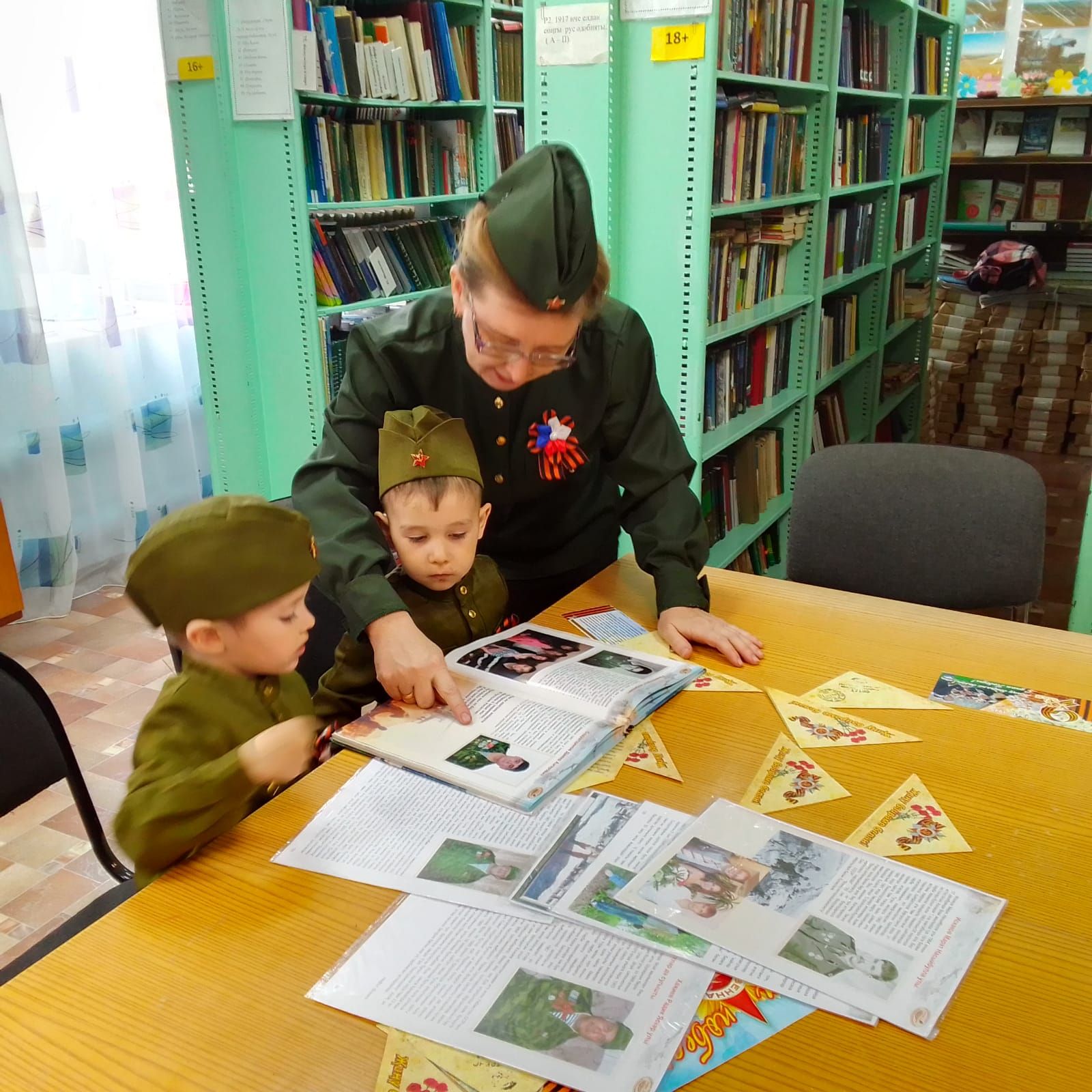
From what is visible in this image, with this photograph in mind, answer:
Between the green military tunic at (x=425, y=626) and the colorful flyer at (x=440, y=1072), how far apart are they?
0.66 m

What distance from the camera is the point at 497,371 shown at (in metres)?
1.37

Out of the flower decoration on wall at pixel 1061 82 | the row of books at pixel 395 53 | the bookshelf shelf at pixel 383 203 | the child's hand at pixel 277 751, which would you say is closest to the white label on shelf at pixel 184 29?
the row of books at pixel 395 53

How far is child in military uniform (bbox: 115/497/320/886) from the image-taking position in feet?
3.14

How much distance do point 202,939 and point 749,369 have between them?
257 cm

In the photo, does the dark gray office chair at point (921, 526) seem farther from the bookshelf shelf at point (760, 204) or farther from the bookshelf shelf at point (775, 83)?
the bookshelf shelf at point (775, 83)

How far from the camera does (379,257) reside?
11.6 feet

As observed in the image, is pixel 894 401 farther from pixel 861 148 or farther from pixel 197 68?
pixel 197 68

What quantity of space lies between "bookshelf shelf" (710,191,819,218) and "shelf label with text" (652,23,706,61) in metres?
0.34

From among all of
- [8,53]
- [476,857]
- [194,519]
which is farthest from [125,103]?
[476,857]

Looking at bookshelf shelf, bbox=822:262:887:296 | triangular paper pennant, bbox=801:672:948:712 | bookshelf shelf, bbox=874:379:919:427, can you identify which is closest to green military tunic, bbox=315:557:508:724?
triangular paper pennant, bbox=801:672:948:712

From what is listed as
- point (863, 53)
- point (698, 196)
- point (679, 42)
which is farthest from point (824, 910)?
point (863, 53)

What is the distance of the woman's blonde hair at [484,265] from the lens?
4.16 feet

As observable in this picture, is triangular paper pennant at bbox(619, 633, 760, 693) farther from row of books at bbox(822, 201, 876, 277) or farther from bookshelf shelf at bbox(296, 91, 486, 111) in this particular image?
row of books at bbox(822, 201, 876, 277)

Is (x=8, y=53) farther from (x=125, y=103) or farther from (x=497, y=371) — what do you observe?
(x=497, y=371)
